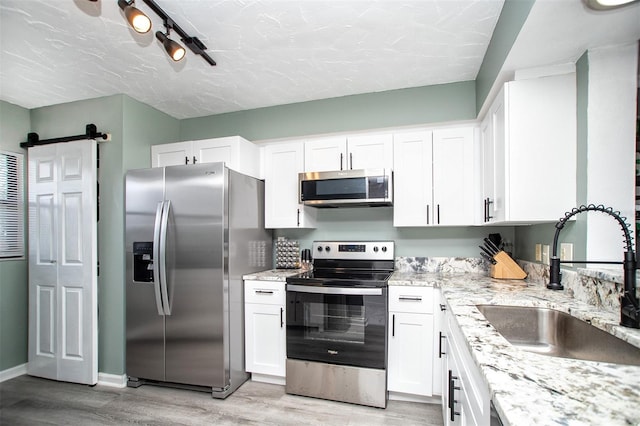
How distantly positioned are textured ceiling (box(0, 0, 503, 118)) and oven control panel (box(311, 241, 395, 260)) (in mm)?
1411

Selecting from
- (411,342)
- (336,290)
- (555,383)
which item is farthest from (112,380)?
(555,383)

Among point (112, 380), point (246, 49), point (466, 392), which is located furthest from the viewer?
point (112, 380)

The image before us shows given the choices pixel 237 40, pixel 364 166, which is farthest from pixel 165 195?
pixel 364 166

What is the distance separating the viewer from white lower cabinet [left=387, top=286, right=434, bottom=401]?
221 cm

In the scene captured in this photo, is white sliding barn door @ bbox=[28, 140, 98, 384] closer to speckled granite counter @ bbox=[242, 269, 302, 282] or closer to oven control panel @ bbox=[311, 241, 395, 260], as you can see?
speckled granite counter @ bbox=[242, 269, 302, 282]

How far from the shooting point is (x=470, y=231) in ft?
8.91

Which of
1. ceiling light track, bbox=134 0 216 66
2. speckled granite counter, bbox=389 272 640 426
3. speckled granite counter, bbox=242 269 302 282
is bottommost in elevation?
speckled granite counter, bbox=242 269 302 282

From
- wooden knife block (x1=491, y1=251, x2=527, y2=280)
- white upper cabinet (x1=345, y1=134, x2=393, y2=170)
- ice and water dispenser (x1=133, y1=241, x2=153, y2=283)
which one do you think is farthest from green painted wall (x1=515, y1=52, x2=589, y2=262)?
ice and water dispenser (x1=133, y1=241, x2=153, y2=283)

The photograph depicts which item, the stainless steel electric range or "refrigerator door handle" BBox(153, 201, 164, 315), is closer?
the stainless steel electric range

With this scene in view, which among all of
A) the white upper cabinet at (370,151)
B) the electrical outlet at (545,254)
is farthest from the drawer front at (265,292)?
the electrical outlet at (545,254)

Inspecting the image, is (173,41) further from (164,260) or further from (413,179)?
(413,179)

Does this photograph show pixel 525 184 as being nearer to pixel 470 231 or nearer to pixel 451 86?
pixel 470 231

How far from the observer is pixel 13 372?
2.85 m

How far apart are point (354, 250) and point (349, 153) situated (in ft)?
2.95
